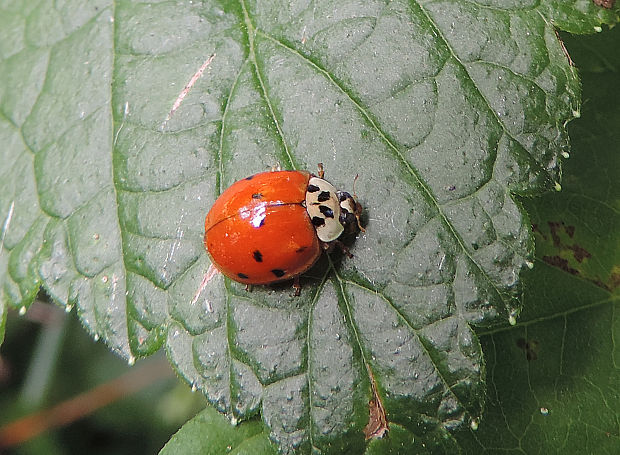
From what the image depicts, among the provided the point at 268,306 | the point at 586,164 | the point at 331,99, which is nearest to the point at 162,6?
the point at 331,99

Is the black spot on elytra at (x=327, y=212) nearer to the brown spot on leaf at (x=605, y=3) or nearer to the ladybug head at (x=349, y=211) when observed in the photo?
the ladybug head at (x=349, y=211)

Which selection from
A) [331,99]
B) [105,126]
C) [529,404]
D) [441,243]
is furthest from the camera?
[529,404]

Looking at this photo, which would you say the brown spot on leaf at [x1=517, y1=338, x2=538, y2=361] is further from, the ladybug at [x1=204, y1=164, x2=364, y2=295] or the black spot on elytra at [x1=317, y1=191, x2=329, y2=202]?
the black spot on elytra at [x1=317, y1=191, x2=329, y2=202]

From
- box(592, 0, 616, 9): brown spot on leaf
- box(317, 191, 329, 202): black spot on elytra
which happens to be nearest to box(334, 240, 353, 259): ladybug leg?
box(317, 191, 329, 202): black spot on elytra

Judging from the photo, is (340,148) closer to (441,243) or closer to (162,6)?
(441,243)

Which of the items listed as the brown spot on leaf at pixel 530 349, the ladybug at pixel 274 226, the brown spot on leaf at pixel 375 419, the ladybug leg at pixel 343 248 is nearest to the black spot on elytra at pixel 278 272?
the ladybug at pixel 274 226
